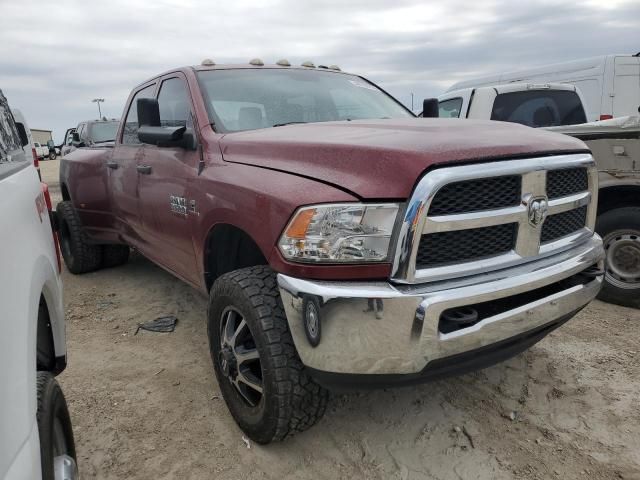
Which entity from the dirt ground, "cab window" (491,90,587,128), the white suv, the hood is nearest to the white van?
"cab window" (491,90,587,128)

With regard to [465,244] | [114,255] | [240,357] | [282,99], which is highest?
[282,99]

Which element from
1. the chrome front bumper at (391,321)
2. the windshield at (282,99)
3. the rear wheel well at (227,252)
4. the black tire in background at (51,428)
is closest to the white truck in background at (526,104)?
the windshield at (282,99)

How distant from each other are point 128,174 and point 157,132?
1162mm

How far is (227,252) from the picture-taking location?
276 centimetres

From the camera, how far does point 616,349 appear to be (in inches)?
127

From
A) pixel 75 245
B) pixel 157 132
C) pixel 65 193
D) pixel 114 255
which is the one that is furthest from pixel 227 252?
pixel 65 193

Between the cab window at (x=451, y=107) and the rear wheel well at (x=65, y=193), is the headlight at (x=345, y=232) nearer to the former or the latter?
the rear wheel well at (x=65, y=193)

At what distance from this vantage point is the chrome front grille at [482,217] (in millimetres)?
1785

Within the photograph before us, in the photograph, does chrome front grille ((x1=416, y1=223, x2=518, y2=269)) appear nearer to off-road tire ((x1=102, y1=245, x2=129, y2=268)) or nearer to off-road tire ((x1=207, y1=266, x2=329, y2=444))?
off-road tire ((x1=207, y1=266, x2=329, y2=444))

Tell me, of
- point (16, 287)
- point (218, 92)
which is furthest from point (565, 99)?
point (16, 287)

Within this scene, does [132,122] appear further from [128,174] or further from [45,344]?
[45,344]

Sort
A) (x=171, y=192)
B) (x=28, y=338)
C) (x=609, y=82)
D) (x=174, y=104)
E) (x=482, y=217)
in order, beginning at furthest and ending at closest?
1. (x=609, y=82)
2. (x=174, y=104)
3. (x=171, y=192)
4. (x=482, y=217)
5. (x=28, y=338)

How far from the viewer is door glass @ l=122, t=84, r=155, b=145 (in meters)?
3.92

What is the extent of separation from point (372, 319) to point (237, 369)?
35.5 inches
